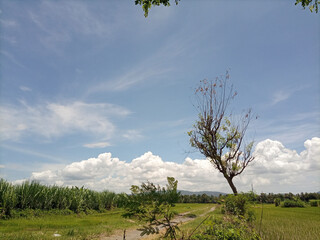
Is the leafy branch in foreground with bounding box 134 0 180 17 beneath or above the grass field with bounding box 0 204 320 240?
above

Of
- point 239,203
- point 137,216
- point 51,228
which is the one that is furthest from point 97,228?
point 137,216

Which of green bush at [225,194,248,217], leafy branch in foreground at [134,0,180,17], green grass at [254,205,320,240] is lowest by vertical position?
green grass at [254,205,320,240]

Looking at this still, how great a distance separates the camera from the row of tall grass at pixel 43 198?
15.3m

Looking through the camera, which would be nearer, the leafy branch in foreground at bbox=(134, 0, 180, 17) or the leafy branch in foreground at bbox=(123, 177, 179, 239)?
the leafy branch in foreground at bbox=(123, 177, 179, 239)

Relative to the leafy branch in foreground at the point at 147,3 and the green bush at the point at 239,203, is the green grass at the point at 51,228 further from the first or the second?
the leafy branch in foreground at the point at 147,3

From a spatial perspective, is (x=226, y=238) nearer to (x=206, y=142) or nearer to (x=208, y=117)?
(x=208, y=117)

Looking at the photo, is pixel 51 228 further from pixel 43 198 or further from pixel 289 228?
pixel 289 228

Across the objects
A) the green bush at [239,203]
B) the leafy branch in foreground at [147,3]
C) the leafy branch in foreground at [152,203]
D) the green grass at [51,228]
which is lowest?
the green grass at [51,228]

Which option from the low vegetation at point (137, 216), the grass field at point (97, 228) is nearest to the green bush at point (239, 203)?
the low vegetation at point (137, 216)

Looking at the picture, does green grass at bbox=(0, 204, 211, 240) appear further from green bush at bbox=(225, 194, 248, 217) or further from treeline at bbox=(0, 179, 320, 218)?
green bush at bbox=(225, 194, 248, 217)

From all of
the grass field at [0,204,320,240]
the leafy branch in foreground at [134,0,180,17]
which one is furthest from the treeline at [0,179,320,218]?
the leafy branch in foreground at [134,0,180,17]

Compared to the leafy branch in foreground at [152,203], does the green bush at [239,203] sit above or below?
below

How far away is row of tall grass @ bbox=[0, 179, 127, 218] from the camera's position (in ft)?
50.2

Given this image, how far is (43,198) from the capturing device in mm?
18625
